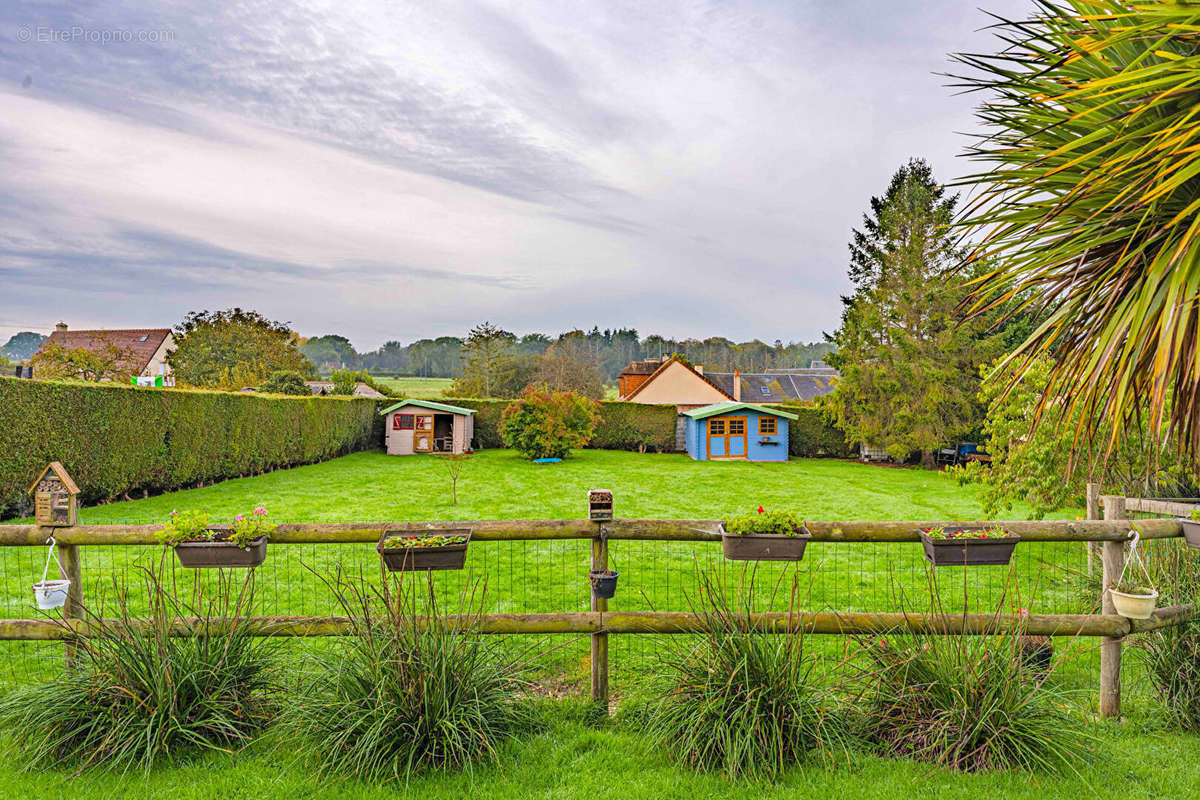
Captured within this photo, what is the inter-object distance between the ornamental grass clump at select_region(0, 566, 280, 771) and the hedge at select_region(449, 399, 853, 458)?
2250cm

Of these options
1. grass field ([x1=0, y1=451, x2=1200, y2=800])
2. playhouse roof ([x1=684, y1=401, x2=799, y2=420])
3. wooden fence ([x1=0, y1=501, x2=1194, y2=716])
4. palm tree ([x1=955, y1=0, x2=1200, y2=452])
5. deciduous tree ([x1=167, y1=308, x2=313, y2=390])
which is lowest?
grass field ([x1=0, y1=451, x2=1200, y2=800])

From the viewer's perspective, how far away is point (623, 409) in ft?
86.5

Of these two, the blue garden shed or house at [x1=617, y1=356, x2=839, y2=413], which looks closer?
the blue garden shed

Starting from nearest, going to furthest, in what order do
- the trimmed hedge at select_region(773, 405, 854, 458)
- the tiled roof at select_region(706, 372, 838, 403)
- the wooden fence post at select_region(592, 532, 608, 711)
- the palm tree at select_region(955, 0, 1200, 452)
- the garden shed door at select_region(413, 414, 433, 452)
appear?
the palm tree at select_region(955, 0, 1200, 452), the wooden fence post at select_region(592, 532, 608, 711), the garden shed door at select_region(413, 414, 433, 452), the trimmed hedge at select_region(773, 405, 854, 458), the tiled roof at select_region(706, 372, 838, 403)

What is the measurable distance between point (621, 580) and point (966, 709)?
4608 mm

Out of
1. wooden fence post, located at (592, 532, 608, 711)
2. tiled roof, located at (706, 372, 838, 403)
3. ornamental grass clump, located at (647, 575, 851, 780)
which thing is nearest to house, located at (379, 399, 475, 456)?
tiled roof, located at (706, 372, 838, 403)

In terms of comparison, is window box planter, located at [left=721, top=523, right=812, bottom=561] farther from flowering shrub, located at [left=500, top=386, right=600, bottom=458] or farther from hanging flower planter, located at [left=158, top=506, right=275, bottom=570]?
flowering shrub, located at [left=500, top=386, right=600, bottom=458]

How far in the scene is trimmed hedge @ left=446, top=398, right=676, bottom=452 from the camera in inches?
1029

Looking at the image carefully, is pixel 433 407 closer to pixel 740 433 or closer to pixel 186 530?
pixel 740 433

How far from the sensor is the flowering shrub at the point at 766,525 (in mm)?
3344

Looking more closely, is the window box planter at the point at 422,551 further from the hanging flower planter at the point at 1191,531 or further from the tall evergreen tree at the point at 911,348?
the tall evergreen tree at the point at 911,348

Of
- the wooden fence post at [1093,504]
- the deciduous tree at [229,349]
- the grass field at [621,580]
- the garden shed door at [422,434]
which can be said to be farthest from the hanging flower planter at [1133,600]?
the deciduous tree at [229,349]

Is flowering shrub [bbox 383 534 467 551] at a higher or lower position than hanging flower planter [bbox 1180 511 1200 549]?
lower

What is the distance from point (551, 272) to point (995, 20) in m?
20.5
